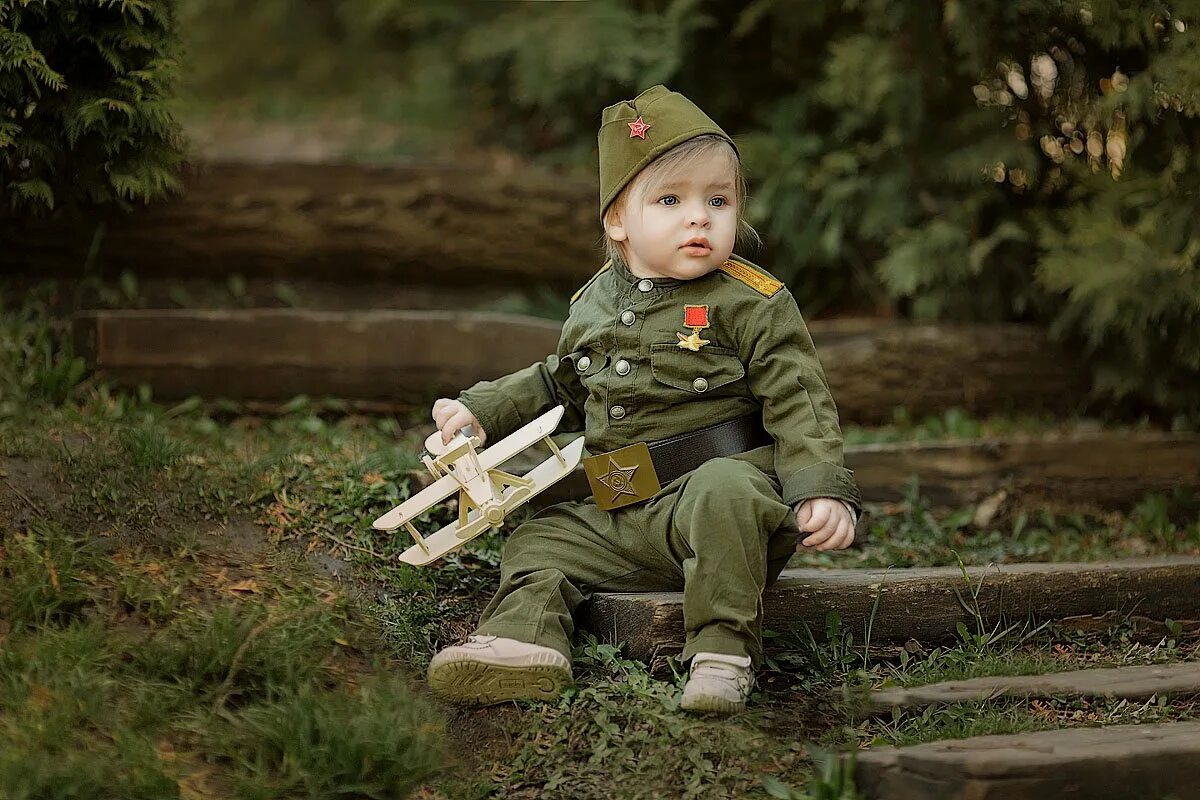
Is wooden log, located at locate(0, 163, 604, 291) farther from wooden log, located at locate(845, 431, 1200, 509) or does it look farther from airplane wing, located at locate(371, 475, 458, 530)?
airplane wing, located at locate(371, 475, 458, 530)

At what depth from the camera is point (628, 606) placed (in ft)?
9.18

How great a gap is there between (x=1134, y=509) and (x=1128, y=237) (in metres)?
1.00

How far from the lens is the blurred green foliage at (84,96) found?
3.13 meters

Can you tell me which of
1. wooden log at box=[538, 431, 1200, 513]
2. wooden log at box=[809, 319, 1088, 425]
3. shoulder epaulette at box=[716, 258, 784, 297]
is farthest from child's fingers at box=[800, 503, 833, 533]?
wooden log at box=[809, 319, 1088, 425]

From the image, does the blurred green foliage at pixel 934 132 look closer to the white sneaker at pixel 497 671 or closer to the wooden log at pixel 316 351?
the wooden log at pixel 316 351

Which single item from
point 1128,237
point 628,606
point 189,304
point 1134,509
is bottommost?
point 1134,509

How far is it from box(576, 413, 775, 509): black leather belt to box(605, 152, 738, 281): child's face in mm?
410

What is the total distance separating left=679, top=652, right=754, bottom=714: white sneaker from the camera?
2.46m

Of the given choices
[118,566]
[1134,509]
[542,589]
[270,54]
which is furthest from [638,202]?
[270,54]

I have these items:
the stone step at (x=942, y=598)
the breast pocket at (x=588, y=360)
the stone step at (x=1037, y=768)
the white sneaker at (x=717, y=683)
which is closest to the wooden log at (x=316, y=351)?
the breast pocket at (x=588, y=360)

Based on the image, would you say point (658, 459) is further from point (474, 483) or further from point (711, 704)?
point (711, 704)

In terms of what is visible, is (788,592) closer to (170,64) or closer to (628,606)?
(628,606)

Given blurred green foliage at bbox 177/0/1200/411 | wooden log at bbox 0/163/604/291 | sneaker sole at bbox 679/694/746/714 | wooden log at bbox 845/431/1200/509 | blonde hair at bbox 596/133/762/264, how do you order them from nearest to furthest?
sneaker sole at bbox 679/694/746/714 < blonde hair at bbox 596/133/762/264 < blurred green foliage at bbox 177/0/1200/411 < wooden log at bbox 845/431/1200/509 < wooden log at bbox 0/163/604/291

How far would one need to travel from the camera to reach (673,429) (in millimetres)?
2865
